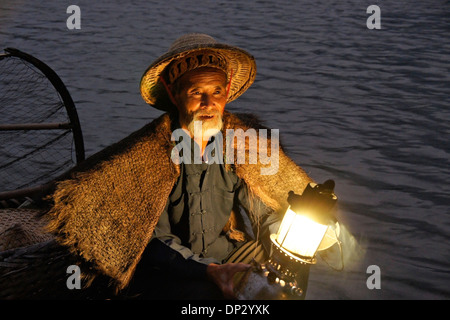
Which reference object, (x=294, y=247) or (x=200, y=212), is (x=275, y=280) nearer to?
(x=294, y=247)

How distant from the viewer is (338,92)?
782 cm

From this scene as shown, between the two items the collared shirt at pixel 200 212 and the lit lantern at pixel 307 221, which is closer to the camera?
the lit lantern at pixel 307 221

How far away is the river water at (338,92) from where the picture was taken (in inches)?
165

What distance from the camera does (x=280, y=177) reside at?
284 centimetres

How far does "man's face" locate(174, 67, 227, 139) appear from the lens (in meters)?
2.53

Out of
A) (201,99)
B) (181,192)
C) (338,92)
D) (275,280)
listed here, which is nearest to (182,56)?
(201,99)

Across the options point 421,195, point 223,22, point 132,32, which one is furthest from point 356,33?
point 421,195

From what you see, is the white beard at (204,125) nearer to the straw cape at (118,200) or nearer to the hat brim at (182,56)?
the straw cape at (118,200)

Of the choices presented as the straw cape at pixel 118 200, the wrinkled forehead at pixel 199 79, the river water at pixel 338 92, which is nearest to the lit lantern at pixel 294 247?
the straw cape at pixel 118 200

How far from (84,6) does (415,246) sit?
44.0 feet

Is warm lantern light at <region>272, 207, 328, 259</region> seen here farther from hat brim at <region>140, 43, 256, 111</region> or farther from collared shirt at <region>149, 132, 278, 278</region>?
hat brim at <region>140, 43, 256, 111</region>

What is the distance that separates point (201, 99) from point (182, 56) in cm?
25

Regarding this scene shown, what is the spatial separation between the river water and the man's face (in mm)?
1750

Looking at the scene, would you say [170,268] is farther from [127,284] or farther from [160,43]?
[160,43]
